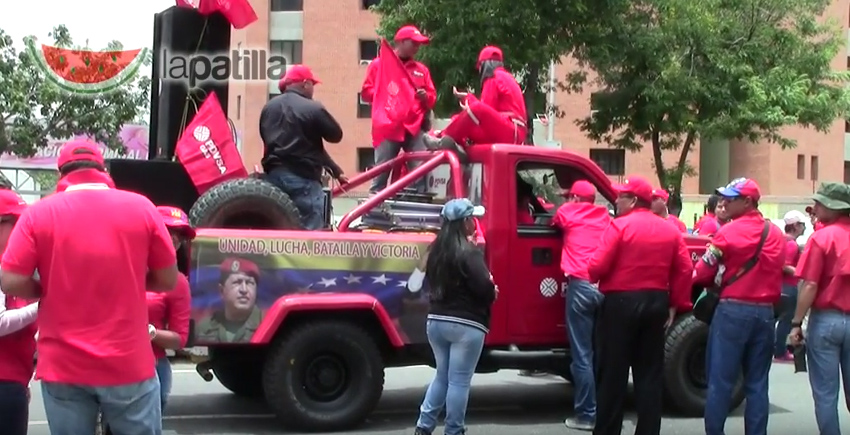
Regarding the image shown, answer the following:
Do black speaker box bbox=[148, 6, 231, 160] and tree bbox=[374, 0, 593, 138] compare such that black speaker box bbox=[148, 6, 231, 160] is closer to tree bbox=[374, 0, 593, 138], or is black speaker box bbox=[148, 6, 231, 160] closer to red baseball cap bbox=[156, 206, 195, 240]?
red baseball cap bbox=[156, 206, 195, 240]

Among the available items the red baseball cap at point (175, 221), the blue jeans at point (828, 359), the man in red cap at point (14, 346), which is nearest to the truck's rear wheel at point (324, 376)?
the red baseball cap at point (175, 221)

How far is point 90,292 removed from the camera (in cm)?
380

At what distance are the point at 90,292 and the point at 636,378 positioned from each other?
4.21 m

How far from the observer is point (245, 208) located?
7547 mm

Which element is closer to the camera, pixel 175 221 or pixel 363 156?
pixel 175 221

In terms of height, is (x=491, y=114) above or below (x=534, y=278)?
above

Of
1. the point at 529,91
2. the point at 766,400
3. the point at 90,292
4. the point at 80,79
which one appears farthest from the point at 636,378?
the point at 80,79

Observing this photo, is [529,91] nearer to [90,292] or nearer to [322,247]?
[322,247]

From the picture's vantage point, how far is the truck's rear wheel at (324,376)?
7.54 metres

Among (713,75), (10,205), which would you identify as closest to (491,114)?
(10,205)

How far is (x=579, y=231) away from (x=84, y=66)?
1946 centimetres

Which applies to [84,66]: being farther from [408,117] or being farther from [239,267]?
[239,267]

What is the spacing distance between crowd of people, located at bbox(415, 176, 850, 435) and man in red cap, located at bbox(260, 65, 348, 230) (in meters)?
1.51

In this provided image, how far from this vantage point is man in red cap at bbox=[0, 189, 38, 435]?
424 centimetres
